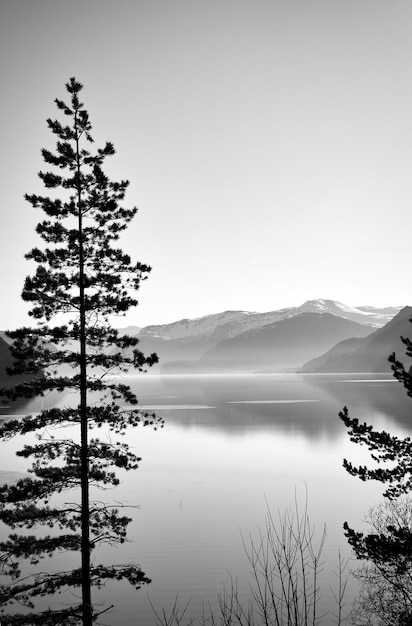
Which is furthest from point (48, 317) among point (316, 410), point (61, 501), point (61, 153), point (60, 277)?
point (316, 410)

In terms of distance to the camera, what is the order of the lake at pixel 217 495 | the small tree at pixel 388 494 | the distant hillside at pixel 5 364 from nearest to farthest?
the small tree at pixel 388 494 → the lake at pixel 217 495 → the distant hillside at pixel 5 364

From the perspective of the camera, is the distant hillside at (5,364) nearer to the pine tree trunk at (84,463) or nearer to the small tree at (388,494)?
the pine tree trunk at (84,463)

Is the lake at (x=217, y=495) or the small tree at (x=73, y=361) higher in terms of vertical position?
the small tree at (x=73, y=361)

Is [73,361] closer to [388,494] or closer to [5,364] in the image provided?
[388,494]

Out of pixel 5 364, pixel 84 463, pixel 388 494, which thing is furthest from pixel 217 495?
pixel 5 364

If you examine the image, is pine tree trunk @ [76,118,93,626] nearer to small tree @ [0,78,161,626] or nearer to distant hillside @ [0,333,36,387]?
small tree @ [0,78,161,626]

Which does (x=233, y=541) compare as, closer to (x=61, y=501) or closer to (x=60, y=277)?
(x=61, y=501)

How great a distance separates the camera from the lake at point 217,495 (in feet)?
76.3

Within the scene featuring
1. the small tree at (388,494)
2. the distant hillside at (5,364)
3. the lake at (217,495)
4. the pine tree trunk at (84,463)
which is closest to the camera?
the small tree at (388,494)

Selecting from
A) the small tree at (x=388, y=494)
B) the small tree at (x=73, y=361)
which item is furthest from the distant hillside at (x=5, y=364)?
the small tree at (x=388, y=494)

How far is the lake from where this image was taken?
23.3 meters

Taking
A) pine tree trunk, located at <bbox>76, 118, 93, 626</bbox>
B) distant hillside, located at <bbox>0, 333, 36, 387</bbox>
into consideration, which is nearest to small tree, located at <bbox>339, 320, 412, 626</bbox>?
pine tree trunk, located at <bbox>76, 118, 93, 626</bbox>

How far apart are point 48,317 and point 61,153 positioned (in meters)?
7.19

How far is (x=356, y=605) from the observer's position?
2059 cm
